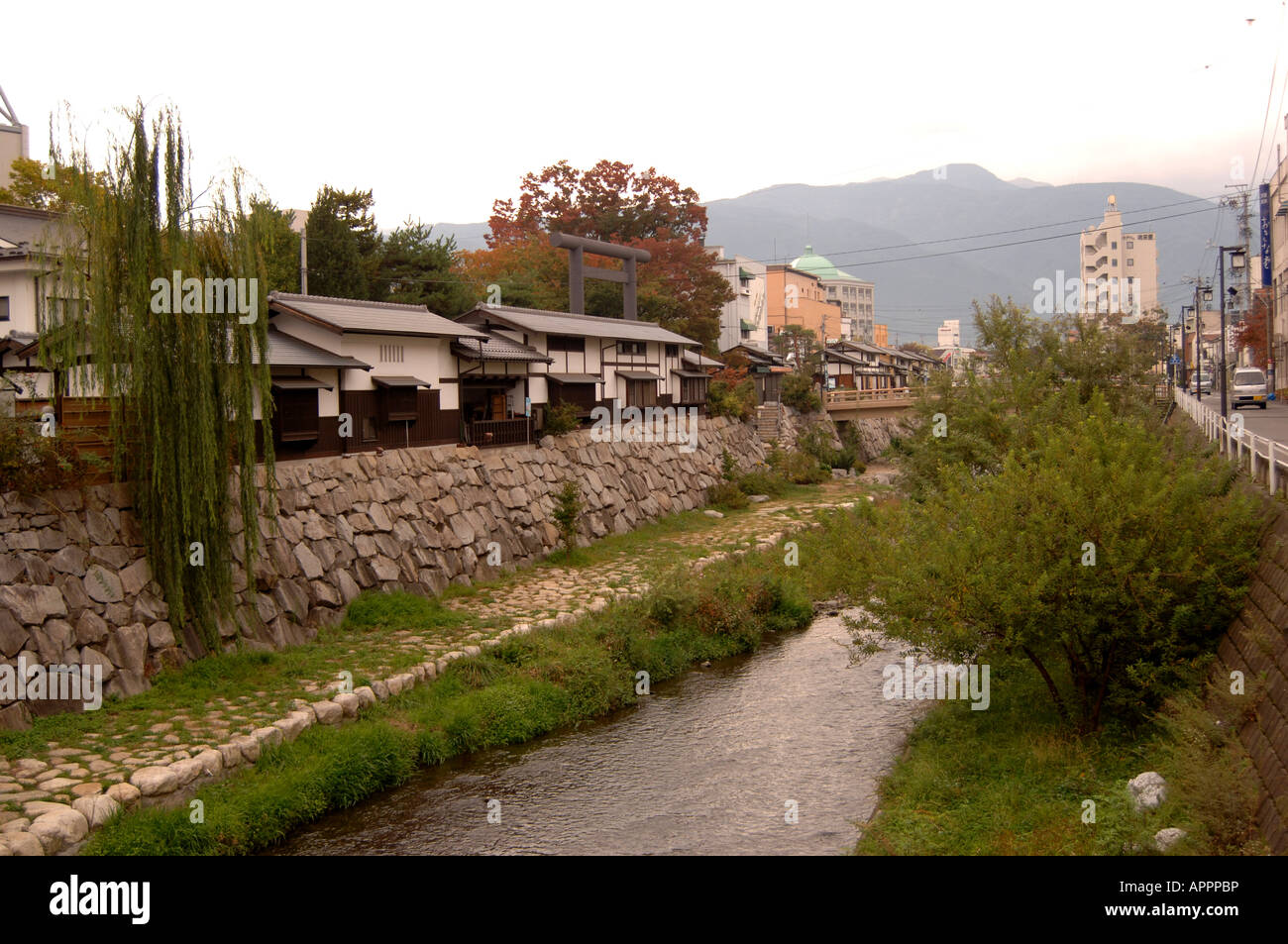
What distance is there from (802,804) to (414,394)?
663 inches

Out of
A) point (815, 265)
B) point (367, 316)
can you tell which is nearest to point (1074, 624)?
point (367, 316)

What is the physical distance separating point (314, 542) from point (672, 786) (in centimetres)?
1029

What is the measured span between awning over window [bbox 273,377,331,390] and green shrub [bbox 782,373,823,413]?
40.4 metres

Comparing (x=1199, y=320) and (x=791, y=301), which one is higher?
(x=791, y=301)

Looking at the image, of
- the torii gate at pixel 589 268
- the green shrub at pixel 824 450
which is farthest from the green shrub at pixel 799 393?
the torii gate at pixel 589 268

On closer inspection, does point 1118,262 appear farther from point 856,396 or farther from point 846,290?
point 856,396

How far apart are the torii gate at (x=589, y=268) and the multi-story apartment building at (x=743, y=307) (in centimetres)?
2365

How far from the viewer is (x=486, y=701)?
Result: 1834cm

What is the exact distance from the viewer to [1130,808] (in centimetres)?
1152

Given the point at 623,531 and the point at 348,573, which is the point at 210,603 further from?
the point at 623,531

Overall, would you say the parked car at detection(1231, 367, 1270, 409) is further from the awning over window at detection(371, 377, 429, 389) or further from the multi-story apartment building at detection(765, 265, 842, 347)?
the multi-story apartment building at detection(765, 265, 842, 347)

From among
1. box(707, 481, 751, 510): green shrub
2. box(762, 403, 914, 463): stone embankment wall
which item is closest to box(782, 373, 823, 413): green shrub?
box(762, 403, 914, 463): stone embankment wall

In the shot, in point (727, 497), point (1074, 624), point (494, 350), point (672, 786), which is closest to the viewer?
point (1074, 624)
